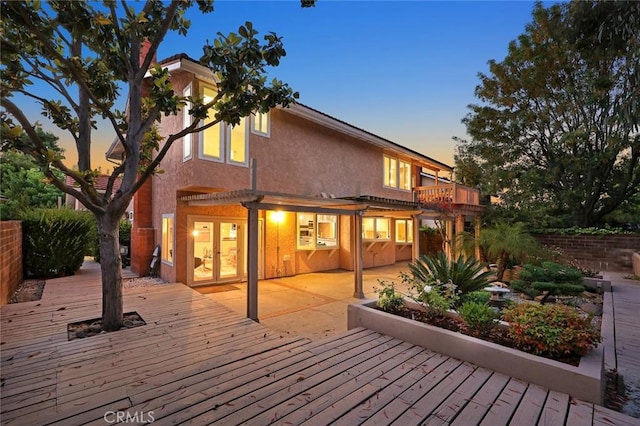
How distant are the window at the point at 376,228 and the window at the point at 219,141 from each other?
6.96m

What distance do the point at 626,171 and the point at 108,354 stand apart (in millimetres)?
20317

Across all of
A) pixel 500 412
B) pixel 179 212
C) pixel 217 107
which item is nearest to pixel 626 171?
pixel 500 412

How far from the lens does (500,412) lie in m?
2.68

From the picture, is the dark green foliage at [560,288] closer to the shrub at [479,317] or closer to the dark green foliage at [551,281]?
the dark green foliage at [551,281]

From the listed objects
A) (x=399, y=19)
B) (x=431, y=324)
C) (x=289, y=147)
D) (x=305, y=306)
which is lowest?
(x=305, y=306)

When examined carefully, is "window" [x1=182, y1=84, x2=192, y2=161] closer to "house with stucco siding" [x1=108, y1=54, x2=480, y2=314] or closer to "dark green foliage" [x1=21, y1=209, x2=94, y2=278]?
"house with stucco siding" [x1=108, y1=54, x2=480, y2=314]

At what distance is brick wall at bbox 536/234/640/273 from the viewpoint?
1245 cm

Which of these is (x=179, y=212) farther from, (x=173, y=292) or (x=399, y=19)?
(x=399, y=19)

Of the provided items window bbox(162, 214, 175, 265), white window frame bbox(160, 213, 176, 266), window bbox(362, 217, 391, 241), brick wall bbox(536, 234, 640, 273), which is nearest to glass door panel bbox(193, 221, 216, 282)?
white window frame bbox(160, 213, 176, 266)

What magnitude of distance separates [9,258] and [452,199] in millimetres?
14455

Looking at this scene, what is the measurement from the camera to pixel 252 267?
6.17 metres

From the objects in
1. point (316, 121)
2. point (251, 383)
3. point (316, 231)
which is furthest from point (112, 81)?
point (316, 231)

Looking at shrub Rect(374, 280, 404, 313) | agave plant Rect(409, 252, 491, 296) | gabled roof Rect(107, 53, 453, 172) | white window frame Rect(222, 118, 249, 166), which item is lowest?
shrub Rect(374, 280, 404, 313)

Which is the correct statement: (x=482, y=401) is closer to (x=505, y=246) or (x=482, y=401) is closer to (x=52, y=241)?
(x=505, y=246)
